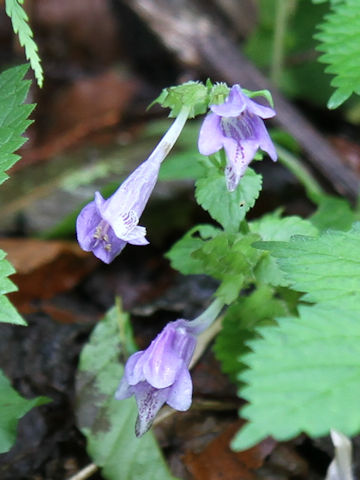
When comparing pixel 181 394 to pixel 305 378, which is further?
pixel 181 394

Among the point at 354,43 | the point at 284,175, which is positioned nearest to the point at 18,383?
the point at 354,43

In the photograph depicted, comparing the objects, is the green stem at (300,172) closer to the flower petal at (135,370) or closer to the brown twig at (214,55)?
the brown twig at (214,55)

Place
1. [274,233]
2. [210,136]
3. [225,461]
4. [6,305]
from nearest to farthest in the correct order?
[6,305] → [210,136] → [274,233] → [225,461]

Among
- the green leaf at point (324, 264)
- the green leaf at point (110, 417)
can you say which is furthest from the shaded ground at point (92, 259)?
the green leaf at point (324, 264)

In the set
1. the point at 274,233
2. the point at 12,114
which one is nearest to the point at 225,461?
the point at 274,233

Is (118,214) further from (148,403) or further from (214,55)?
(214,55)

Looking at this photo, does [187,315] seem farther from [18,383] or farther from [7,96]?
[7,96]
